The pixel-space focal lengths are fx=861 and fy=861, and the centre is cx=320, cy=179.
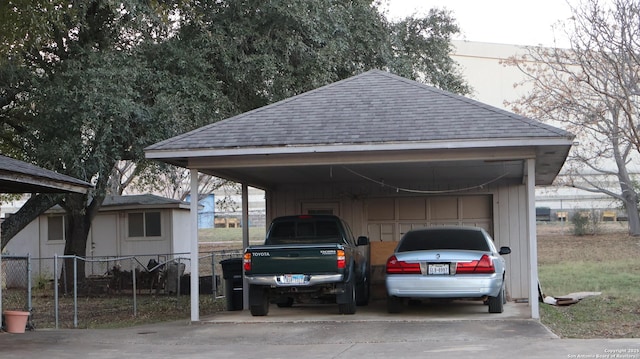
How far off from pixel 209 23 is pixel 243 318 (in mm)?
7945

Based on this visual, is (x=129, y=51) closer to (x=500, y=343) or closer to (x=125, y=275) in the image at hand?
(x=125, y=275)

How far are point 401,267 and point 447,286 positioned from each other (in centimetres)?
80

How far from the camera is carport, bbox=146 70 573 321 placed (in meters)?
13.7

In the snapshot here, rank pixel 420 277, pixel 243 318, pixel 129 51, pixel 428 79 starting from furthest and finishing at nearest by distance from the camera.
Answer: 1. pixel 428 79
2. pixel 129 51
3. pixel 243 318
4. pixel 420 277

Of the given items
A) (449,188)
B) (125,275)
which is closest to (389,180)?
(449,188)

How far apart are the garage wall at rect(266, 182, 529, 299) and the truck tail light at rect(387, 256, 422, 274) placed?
4650mm

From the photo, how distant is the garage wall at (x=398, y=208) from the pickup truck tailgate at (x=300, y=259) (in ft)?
15.8

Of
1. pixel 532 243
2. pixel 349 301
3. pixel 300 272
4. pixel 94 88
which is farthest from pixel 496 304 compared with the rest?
pixel 94 88

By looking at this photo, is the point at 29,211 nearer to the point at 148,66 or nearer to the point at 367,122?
the point at 148,66

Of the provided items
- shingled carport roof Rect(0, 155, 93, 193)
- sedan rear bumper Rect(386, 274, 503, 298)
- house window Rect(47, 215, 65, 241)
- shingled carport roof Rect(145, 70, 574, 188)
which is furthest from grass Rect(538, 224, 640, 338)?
house window Rect(47, 215, 65, 241)

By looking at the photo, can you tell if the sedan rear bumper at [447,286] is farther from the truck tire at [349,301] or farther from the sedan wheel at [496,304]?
the truck tire at [349,301]

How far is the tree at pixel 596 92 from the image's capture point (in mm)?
18031

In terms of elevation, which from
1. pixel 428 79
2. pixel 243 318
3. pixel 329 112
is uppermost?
pixel 428 79

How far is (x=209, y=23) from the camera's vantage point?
65.7 ft
